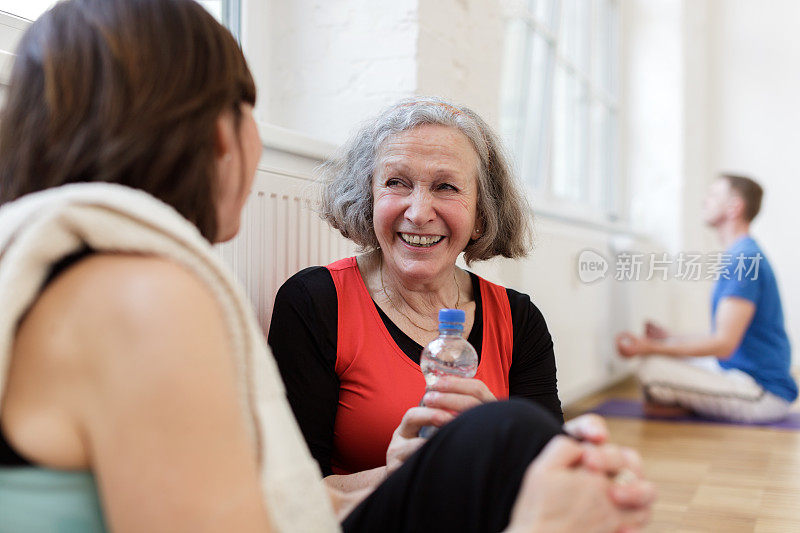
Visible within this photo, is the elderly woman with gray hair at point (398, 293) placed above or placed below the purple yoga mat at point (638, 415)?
above

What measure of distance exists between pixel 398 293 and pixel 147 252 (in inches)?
37.8

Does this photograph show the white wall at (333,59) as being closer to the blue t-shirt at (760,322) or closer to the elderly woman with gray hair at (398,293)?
the elderly woman with gray hair at (398,293)

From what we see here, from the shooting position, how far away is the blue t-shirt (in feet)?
12.6

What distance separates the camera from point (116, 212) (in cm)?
67

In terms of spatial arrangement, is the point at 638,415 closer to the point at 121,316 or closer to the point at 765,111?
the point at 765,111

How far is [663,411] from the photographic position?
13.0ft

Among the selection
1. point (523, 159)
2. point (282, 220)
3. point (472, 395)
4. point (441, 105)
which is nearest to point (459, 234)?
point (441, 105)

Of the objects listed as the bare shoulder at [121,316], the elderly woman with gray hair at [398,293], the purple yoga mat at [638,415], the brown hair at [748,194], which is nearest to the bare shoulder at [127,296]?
the bare shoulder at [121,316]

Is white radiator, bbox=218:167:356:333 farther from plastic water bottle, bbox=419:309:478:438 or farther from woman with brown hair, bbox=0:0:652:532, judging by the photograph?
woman with brown hair, bbox=0:0:652:532

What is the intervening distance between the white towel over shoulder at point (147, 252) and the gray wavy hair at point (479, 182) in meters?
0.94

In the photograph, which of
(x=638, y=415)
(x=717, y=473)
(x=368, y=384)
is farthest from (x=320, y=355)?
(x=638, y=415)

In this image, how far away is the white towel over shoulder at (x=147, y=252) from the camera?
2.15ft

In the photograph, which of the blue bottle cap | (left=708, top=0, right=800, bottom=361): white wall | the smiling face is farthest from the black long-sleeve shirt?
(left=708, top=0, right=800, bottom=361): white wall

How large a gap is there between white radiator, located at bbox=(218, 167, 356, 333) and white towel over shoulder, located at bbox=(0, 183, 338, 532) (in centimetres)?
85
